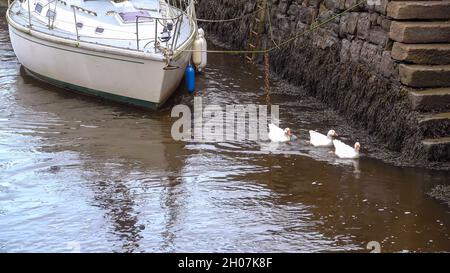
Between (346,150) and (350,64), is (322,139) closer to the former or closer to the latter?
(346,150)

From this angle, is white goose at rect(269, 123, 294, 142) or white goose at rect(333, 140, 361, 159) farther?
white goose at rect(269, 123, 294, 142)

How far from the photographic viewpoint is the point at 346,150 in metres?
9.68

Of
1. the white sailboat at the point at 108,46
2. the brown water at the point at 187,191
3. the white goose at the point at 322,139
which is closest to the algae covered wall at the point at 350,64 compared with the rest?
the brown water at the point at 187,191

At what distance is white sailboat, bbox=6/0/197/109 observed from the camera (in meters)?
11.3

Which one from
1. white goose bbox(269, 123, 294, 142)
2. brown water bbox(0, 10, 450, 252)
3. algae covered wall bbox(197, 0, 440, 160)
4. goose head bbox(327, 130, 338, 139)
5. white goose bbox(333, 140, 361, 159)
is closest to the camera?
brown water bbox(0, 10, 450, 252)

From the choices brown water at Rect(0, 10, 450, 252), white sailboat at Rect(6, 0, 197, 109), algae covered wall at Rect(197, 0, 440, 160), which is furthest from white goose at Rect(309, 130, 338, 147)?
white sailboat at Rect(6, 0, 197, 109)

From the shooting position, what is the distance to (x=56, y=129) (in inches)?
427

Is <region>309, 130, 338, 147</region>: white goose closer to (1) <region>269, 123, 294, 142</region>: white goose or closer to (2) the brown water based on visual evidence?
(2) the brown water

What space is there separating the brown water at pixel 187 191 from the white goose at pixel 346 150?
13cm

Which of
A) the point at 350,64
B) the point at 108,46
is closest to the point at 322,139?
the point at 350,64

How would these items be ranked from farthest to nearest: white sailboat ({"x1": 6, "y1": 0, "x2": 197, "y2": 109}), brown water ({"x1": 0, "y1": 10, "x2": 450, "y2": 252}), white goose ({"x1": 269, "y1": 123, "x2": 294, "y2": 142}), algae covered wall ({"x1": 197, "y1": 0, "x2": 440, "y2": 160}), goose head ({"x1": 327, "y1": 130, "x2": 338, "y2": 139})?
white sailboat ({"x1": 6, "y1": 0, "x2": 197, "y2": 109}) → white goose ({"x1": 269, "y1": 123, "x2": 294, "y2": 142}) → goose head ({"x1": 327, "y1": 130, "x2": 338, "y2": 139}) → algae covered wall ({"x1": 197, "y1": 0, "x2": 440, "y2": 160}) → brown water ({"x1": 0, "y1": 10, "x2": 450, "y2": 252})

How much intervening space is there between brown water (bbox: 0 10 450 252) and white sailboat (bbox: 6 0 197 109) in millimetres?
478

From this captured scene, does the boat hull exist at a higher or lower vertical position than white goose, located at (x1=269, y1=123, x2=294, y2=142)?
higher

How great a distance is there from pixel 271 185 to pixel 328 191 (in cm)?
67
